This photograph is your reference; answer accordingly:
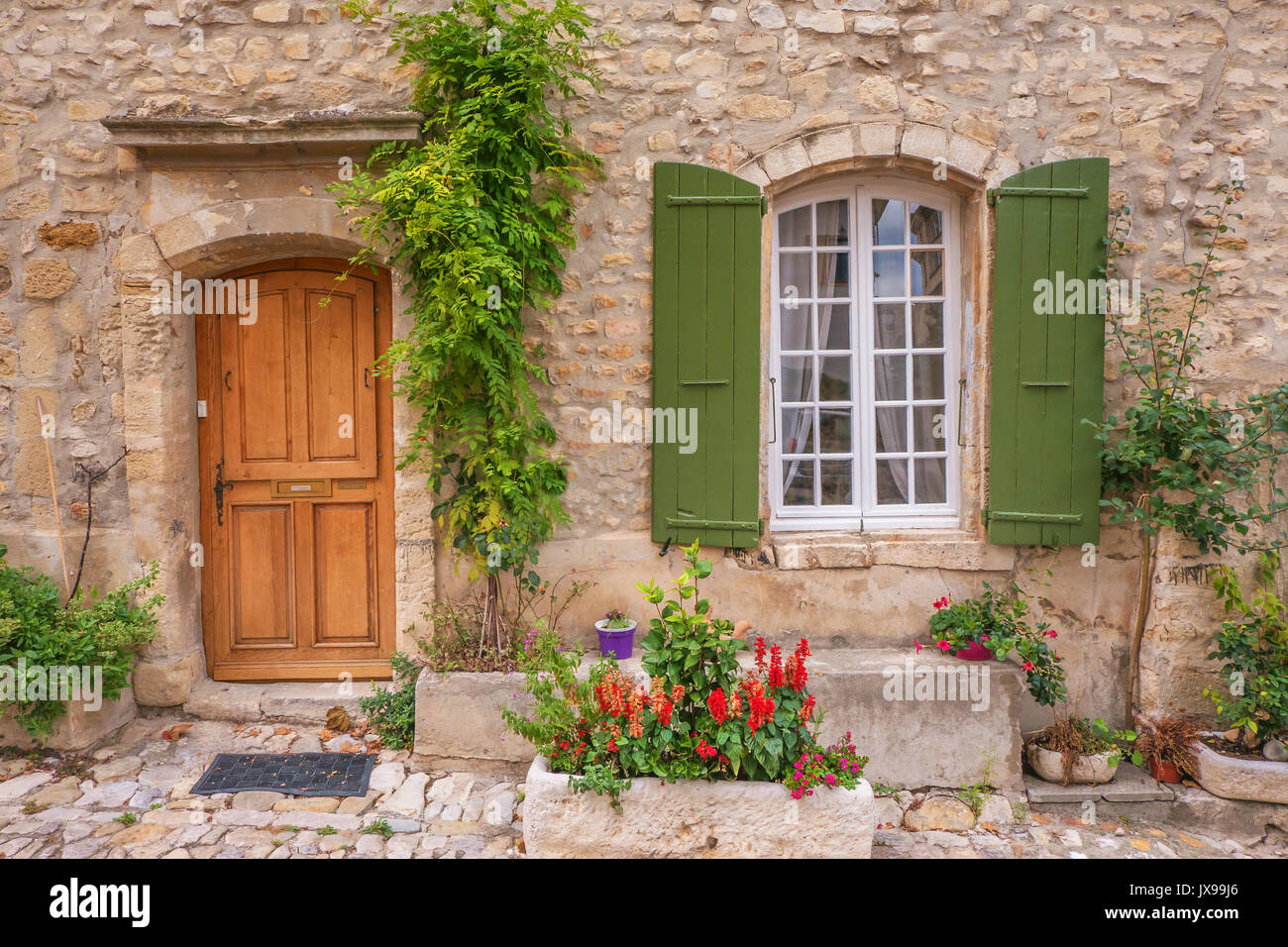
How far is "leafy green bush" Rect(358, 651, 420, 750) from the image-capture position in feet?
12.6

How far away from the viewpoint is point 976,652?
12.1 ft

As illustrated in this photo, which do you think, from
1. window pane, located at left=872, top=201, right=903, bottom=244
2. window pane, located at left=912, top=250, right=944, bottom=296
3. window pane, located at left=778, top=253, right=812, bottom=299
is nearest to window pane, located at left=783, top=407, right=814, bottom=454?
window pane, located at left=778, top=253, right=812, bottom=299

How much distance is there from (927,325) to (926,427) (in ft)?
1.73

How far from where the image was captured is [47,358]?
13.0 ft

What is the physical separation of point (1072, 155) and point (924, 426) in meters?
1.48

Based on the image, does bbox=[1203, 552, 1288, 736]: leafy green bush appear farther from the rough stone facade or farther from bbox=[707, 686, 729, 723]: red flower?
bbox=[707, 686, 729, 723]: red flower

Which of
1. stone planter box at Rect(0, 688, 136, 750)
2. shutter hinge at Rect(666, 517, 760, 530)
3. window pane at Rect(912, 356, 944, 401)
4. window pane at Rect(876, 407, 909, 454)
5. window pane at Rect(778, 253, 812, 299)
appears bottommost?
stone planter box at Rect(0, 688, 136, 750)

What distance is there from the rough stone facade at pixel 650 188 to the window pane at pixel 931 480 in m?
0.18

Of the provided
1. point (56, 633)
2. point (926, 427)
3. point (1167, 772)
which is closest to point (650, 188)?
point (926, 427)

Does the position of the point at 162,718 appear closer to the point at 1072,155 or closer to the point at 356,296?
the point at 356,296

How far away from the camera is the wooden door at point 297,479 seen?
4160 mm

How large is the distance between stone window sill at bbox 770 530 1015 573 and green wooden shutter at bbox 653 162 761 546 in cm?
27

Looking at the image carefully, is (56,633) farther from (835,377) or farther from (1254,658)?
(1254,658)

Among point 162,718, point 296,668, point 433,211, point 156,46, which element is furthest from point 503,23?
point 162,718
